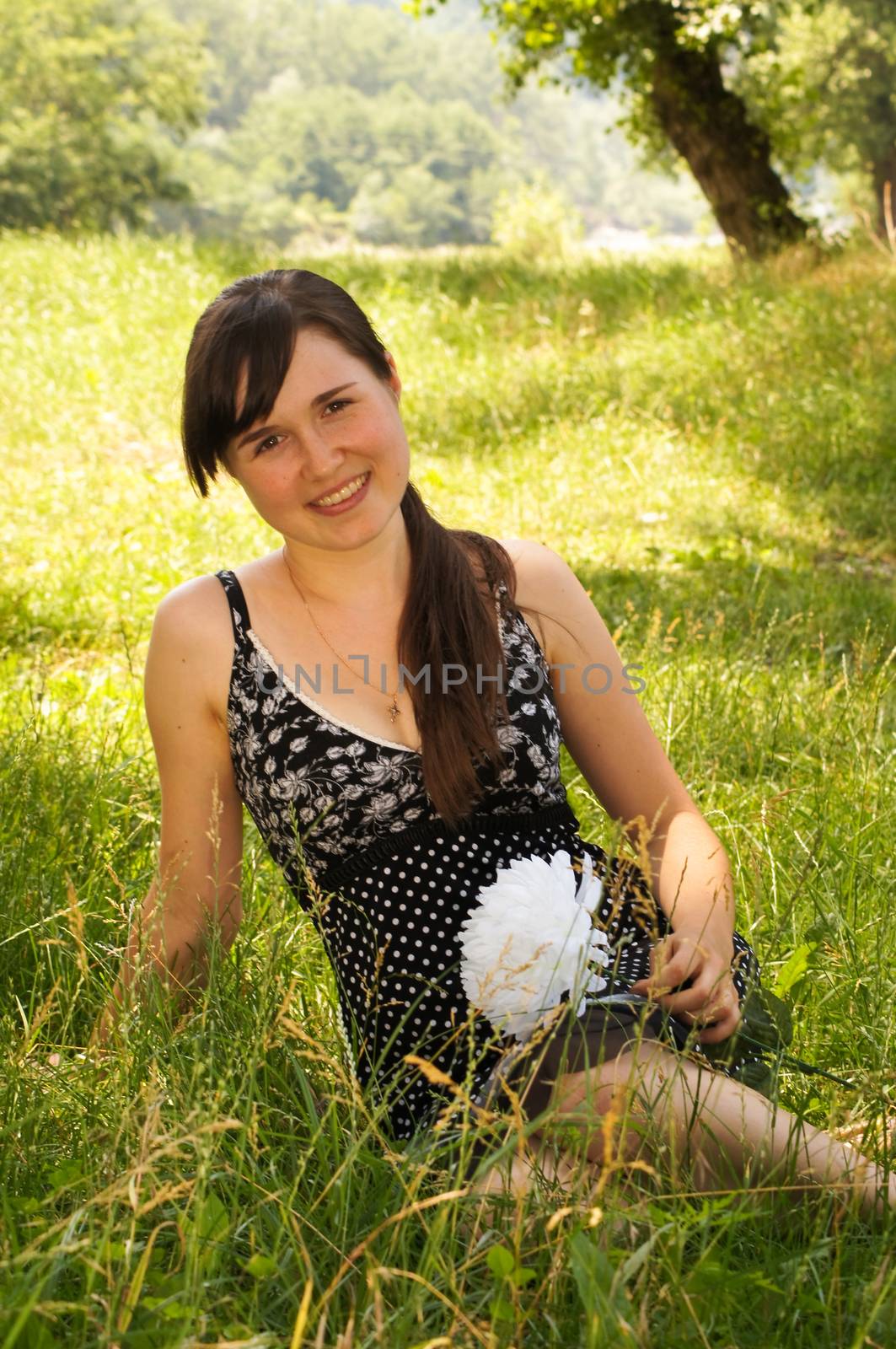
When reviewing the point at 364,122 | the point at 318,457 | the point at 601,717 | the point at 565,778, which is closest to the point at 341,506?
the point at 318,457

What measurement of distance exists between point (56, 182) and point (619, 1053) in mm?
46207

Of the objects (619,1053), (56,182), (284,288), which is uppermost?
(56,182)

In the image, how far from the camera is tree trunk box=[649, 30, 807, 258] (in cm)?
1091

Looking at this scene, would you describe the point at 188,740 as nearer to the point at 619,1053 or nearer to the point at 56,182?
the point at 619,1053

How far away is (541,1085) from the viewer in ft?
6.04

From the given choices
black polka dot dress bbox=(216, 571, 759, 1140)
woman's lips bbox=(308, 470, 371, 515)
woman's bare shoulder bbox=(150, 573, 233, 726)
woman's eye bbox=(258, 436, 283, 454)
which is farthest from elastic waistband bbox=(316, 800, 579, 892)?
woman's eye bbox=(258, 436, 283, 454)

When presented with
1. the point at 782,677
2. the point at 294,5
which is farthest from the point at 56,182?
the point at 294,5

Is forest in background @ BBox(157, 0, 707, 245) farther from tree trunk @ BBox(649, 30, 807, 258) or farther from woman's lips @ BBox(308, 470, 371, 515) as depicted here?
woman's lips @ BBox(308, 470, 371, 515)

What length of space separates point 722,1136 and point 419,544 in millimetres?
1158

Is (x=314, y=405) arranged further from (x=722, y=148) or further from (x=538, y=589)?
(x=722, y=148)

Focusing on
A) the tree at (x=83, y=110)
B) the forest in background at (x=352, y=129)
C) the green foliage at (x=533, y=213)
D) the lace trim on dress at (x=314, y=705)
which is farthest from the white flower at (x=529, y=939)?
the forest in background at (x=352, y=129)

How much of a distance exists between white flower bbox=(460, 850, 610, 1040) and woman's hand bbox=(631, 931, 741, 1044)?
10 centimetres

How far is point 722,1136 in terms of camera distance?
179cm

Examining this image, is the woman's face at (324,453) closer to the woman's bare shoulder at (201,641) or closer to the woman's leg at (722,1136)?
the woman's bare shoulder at (201,641)
